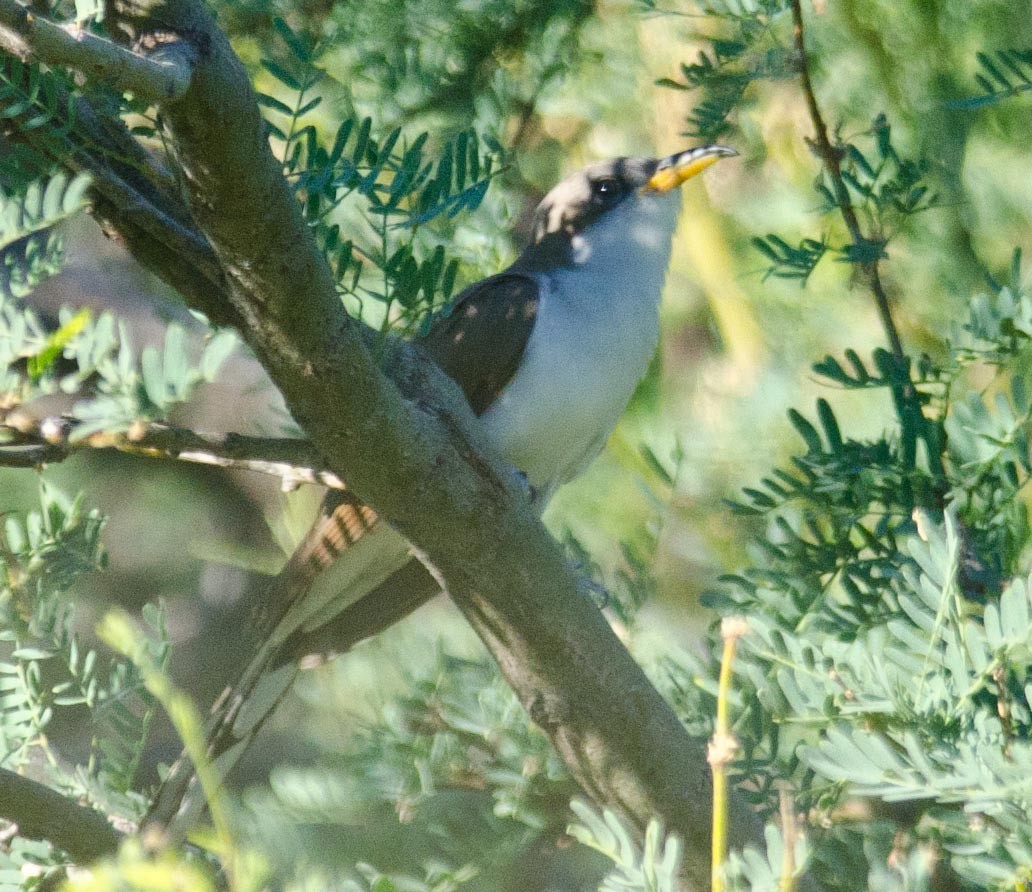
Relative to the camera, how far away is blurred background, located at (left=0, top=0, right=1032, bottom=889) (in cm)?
238

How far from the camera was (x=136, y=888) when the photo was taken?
2.84 ft

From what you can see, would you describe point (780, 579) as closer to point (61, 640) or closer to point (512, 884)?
point (512, 884)

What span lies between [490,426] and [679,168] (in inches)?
33.1

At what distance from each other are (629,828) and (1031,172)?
165cm

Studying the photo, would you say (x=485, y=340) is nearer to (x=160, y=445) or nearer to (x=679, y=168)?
(x=679, y=168)

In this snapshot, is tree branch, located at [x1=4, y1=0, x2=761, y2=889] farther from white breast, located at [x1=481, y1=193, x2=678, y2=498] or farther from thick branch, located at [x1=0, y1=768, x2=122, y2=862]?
white breast, located at [x1=481, y1=193, x2=678, y2=498]

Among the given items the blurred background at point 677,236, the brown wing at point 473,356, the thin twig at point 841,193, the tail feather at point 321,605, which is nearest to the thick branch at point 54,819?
the blurred background at point 677,236

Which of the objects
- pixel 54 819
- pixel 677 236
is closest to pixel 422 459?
pixel 54 819

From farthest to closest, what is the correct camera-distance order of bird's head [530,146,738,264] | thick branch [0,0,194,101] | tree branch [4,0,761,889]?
bird's head [530,146,738,264] → tree branch [4,0,761,889] → thick branch [0,0,194,101]

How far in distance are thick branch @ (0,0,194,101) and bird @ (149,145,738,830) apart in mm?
1715

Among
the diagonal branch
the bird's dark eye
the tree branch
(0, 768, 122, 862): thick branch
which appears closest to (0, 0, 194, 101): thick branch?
the tree branch

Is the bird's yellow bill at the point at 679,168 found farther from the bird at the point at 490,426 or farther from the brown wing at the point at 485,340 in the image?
the brown wing at the point at 485,340

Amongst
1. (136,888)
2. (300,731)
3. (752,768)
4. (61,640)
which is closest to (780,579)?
(752,768)

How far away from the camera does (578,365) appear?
2928 mm
